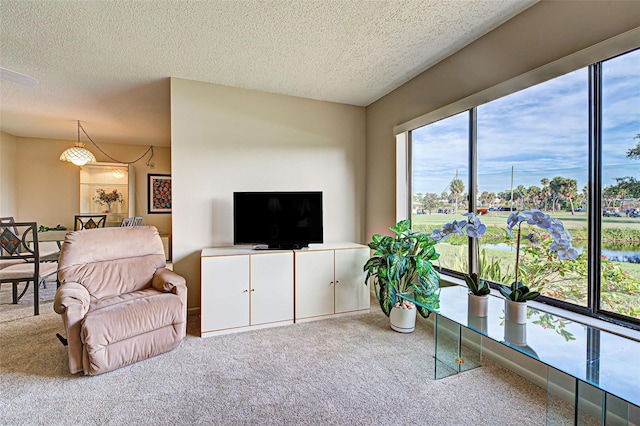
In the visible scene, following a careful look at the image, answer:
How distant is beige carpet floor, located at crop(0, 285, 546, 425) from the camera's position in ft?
5.39

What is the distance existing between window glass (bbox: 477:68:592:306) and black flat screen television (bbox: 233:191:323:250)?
1680mm

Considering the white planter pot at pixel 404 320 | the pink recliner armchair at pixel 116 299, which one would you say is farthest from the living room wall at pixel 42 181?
the white planter pot at pixel 404 320

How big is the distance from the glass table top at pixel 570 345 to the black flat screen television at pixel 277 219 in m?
1.62

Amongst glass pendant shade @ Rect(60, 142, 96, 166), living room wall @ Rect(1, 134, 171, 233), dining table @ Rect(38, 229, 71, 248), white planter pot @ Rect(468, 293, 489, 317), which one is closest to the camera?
white planter pot @ Rect(468, 293, 489, 317)

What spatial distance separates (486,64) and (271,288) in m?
2.81

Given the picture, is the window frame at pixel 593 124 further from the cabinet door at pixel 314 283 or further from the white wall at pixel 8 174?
the white wall at pixel 8 174

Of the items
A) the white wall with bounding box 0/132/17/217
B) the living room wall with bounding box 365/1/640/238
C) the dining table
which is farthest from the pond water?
the white wall with bounding box 0/132/17/217

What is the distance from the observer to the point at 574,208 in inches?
73.0

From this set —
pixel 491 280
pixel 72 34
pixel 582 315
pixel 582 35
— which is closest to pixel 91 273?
pixel 72 34

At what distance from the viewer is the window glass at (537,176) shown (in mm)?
1840

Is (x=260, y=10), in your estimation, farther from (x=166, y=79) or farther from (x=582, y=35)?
(x=582, y=35)

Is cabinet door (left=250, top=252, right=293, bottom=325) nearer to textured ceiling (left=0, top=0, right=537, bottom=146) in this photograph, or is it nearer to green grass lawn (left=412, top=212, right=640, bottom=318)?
green grass lawn (left=412, top=212, right=640, bottom=318)

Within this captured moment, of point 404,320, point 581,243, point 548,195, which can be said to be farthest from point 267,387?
point 548,195

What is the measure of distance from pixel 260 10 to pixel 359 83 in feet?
4.96
